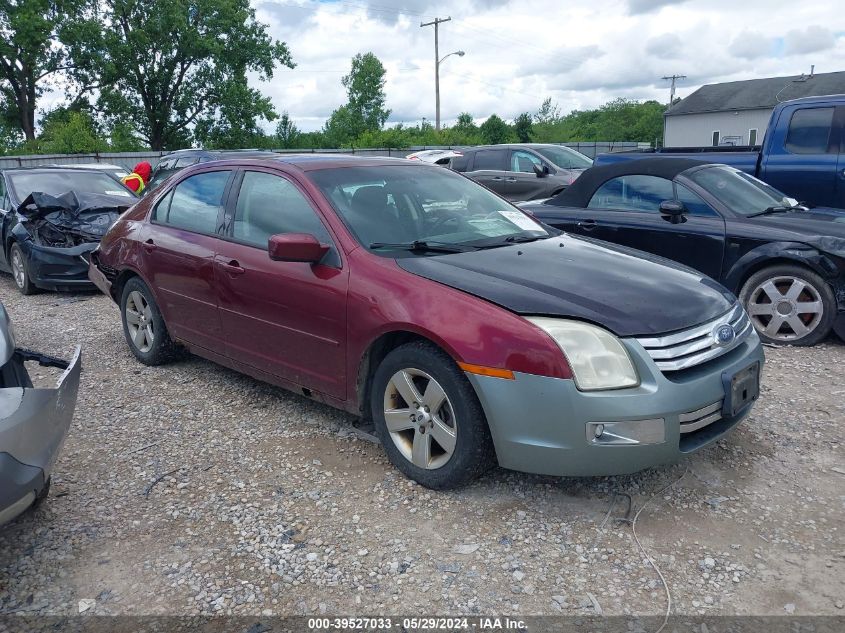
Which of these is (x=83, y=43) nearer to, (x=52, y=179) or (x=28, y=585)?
(x=52, y=179)

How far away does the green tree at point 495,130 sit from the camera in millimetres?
45781

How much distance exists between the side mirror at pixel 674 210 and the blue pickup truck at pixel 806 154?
2.08 metres

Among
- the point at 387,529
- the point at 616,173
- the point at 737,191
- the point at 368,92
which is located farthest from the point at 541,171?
the point at 368,92

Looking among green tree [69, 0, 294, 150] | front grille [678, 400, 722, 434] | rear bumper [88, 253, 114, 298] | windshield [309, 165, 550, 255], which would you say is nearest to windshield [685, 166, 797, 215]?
windshield [309, 165, 550, 255]

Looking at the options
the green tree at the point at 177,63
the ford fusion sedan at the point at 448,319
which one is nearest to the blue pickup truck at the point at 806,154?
the ford fusion sedan at the point at 448,319

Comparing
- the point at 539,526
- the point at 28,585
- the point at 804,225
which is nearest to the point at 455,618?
the point at 539,526

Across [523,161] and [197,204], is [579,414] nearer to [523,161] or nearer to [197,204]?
[197,204]

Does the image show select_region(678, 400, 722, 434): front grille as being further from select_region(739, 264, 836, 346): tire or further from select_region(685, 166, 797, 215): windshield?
select_region(685, 166, 797, 215): windshield

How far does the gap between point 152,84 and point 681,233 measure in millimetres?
38335

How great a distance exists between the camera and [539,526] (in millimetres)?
3125

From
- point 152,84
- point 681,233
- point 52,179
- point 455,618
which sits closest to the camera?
point 455,618

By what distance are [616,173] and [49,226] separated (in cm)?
643

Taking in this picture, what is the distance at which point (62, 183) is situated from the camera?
9.11 metres

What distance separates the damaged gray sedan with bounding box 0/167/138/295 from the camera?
809 centimetres
